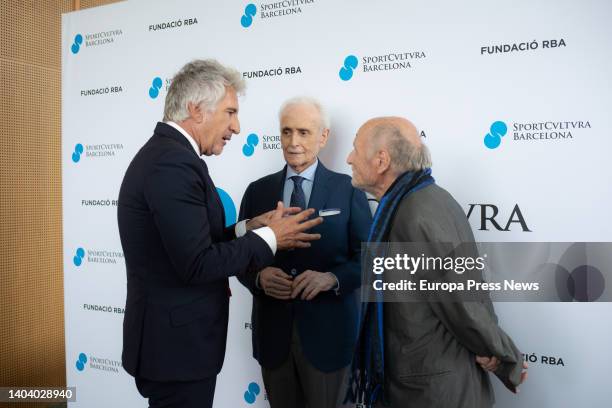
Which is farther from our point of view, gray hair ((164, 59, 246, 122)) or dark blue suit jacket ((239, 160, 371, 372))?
dark blue suit jacket ((239, 160, 371, 372))

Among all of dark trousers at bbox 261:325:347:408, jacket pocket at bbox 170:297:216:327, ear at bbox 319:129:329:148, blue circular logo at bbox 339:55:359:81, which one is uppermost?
blue circular logo at bbox 339:55:359:81

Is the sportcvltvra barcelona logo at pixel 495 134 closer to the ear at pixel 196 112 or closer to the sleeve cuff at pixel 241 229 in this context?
the sleeve cuff at pixel 241 229

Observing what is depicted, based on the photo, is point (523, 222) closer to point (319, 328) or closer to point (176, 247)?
point (319, 328)

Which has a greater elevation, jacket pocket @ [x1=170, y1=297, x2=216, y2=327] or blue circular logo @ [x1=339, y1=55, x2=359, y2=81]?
blue circular logo @ [x1=339, y1=55, x2=359, y2=81]

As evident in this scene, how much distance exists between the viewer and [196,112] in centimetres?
188

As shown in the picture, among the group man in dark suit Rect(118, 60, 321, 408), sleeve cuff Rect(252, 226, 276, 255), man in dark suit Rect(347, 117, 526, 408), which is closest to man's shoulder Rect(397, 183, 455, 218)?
man in dark suit Rect(347, 117, 526, 408)

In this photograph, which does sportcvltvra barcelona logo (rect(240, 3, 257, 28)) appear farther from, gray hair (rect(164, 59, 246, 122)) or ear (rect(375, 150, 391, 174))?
ear (rect(375, 150, 391, 174))

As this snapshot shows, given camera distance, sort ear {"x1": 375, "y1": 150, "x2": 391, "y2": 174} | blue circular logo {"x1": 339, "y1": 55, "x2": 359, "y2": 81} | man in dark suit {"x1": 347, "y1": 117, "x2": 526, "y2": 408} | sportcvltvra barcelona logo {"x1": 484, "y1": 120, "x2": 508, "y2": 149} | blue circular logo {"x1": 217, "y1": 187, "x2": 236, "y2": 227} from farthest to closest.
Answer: blue circular logo {"x1": 217, "y1": 187, "x2": 236, "y2": 227}
blue circular logo {"x1": 339, "y1": 55, "x2": 359, "y2": 81}
sportcvltvra barcelona logo {"x1": 484, "y1": 120, "x2": 508, "y2": 149}
ear {"x1": 375, "y1": 150, "x2": 391, "y2": 174}
man in dark suit {"x1": 347, "y1": 117, "x2": 526, "y2": 408}

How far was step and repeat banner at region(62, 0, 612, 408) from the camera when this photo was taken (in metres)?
2.12

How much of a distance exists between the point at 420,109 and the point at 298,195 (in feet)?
2.45

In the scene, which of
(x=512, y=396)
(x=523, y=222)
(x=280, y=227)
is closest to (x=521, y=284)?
(x=523, y=222)

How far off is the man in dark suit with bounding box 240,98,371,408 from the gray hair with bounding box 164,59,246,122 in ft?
1.99

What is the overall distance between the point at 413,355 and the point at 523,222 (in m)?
0.94

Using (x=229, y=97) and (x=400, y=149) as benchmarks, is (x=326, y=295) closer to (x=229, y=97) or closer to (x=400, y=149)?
(x=400, y=149)
